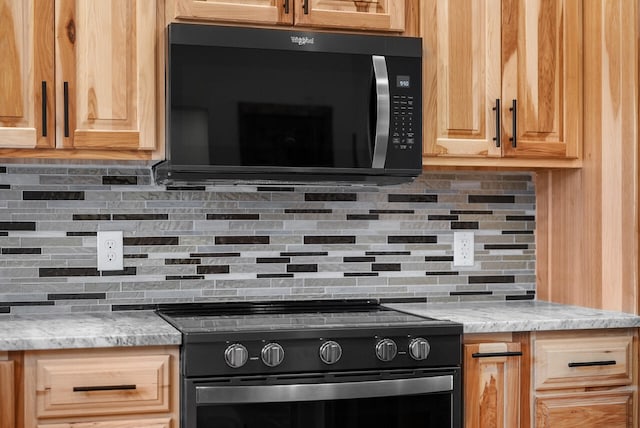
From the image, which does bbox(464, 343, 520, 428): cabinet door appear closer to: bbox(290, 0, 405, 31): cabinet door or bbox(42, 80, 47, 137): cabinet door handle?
bbox(290, 0, 405, 31): cabinet door

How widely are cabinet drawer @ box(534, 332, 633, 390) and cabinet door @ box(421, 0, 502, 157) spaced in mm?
654

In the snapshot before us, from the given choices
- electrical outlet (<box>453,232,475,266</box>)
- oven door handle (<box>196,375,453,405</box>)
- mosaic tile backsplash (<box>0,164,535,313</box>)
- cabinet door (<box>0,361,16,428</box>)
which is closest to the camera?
cabinet door (<box>0,361,16,428</box>)

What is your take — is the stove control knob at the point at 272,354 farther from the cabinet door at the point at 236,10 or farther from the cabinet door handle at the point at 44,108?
the cabinet door at the point at 236,10

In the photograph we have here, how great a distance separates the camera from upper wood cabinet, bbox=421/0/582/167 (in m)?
2.80

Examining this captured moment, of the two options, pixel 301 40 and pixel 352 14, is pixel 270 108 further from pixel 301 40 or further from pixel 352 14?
pixel 352 14

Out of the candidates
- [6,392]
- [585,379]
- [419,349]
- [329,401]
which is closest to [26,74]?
[6,392]

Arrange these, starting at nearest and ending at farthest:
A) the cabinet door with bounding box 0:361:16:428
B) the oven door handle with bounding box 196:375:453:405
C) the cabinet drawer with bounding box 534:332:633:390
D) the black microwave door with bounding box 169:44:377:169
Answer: the cabinet door with bounding box 0:361:16:428 → the oven door handle with bounding box 196:375:453:405 → the black microwave door with bounding box 169:44:377:169 → the cabinet drawer with bounding box 534:332:633:390

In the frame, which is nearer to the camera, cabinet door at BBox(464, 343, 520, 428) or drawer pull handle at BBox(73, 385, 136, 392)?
drawer pull handle at BBox(73, 385, 136, 392)

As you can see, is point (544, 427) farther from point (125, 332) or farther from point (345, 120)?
point (125, 332)

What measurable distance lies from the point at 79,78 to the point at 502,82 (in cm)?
135

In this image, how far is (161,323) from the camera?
8.35 ft

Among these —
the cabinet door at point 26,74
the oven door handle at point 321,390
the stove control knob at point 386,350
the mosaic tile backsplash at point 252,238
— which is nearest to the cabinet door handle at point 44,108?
the cabinet door at point 26,74

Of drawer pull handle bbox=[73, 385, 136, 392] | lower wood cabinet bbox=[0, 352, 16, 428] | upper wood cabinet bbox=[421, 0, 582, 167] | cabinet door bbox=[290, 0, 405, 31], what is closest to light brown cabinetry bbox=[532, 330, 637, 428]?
upper wood cabinet bbox=[421, 0, 582, 167]

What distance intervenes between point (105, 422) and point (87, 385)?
0.11 metres
